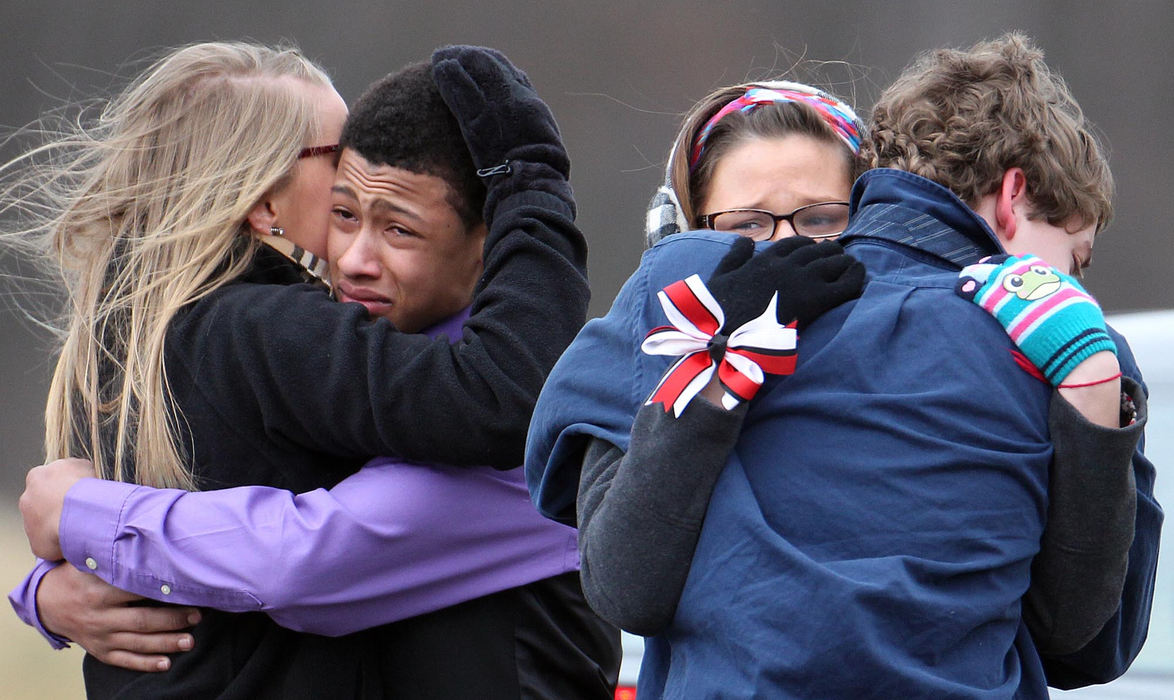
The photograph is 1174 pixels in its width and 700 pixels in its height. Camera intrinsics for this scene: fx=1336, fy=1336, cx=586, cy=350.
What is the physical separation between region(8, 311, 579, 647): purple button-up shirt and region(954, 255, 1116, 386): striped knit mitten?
0.92 m

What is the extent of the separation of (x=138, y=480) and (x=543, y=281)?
0.73 meters

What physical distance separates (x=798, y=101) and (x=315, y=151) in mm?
849

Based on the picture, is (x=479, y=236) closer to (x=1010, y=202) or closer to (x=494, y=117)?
(x=494, y=117)

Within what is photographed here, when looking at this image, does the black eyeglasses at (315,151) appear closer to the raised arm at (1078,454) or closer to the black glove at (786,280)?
the black glove at (786,280)

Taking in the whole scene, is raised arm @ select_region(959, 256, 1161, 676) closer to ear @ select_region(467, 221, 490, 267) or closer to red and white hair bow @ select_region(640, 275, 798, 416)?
red and white hair bow @ select_region(640, 275, 798, 416)

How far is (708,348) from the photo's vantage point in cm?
148

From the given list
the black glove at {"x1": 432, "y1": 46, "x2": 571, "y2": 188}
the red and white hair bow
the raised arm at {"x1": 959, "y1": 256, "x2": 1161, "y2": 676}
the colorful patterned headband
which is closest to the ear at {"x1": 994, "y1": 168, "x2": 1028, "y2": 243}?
the raised arm at {"x1": 959, "y1": 256, "x2": 1161, "y2": 676}

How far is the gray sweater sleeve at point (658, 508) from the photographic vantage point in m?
1.46

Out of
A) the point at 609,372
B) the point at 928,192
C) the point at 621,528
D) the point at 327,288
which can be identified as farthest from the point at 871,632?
the point at 327,288

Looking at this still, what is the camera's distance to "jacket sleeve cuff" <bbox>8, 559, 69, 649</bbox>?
7.27 ft

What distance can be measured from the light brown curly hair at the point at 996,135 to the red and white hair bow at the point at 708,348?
1.17ft

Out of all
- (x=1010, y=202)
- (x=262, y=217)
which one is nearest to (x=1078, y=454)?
(x=1010, y=202)

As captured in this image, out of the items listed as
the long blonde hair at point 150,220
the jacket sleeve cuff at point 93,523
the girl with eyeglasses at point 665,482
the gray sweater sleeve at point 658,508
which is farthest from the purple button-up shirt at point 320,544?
the gray sweater sleeve at point 658,508

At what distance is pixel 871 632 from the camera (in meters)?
1.41
